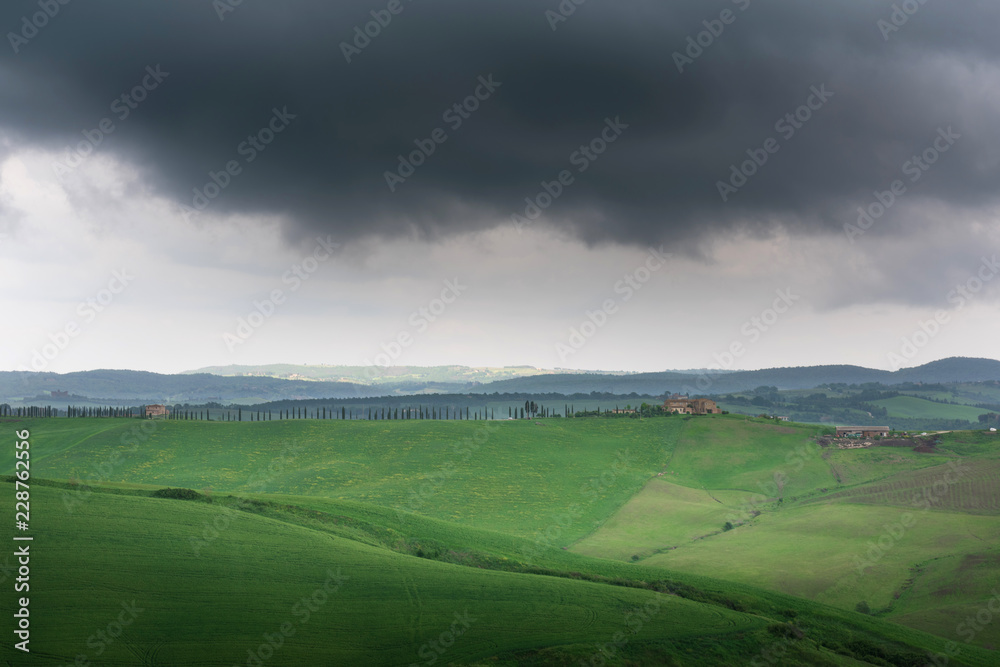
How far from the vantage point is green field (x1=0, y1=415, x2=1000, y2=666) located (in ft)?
138

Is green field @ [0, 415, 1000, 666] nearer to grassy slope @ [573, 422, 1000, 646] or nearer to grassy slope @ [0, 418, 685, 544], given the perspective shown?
grassy slope @ [573, 422, 1000, 646]

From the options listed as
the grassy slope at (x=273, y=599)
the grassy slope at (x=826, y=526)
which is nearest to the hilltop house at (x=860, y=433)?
the grassy slope at (x=826, y=526)

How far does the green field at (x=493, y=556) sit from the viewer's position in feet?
138

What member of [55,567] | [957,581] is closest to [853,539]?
[957,581]

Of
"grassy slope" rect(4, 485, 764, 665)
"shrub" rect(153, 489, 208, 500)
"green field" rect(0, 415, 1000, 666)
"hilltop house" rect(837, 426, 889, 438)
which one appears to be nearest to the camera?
"grassy slope" rect(4, 485, 764, 665)

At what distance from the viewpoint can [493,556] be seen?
6688 cm

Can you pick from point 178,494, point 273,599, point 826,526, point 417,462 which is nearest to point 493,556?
point 273,599

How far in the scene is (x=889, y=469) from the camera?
139000 millimetres

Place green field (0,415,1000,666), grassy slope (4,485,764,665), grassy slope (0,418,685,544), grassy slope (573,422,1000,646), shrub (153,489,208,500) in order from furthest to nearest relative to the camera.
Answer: grassy slope (0,418,685,544), grassy slope (573,422,1000,646), shrub (153,489,208,500), green field (0,415,1000,666), grassy slope (4,485,764,665)

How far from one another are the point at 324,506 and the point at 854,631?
2103 inches

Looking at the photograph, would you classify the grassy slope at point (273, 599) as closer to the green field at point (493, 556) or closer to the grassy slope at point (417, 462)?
the green field at point (493, 556)

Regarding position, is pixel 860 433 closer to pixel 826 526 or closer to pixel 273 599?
pixel 826 526

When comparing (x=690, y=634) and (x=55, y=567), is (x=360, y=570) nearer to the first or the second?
(x=55, y=567)

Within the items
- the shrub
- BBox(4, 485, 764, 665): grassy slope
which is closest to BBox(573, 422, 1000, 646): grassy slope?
BBox(4, 485, 764, 665): grassy slope
